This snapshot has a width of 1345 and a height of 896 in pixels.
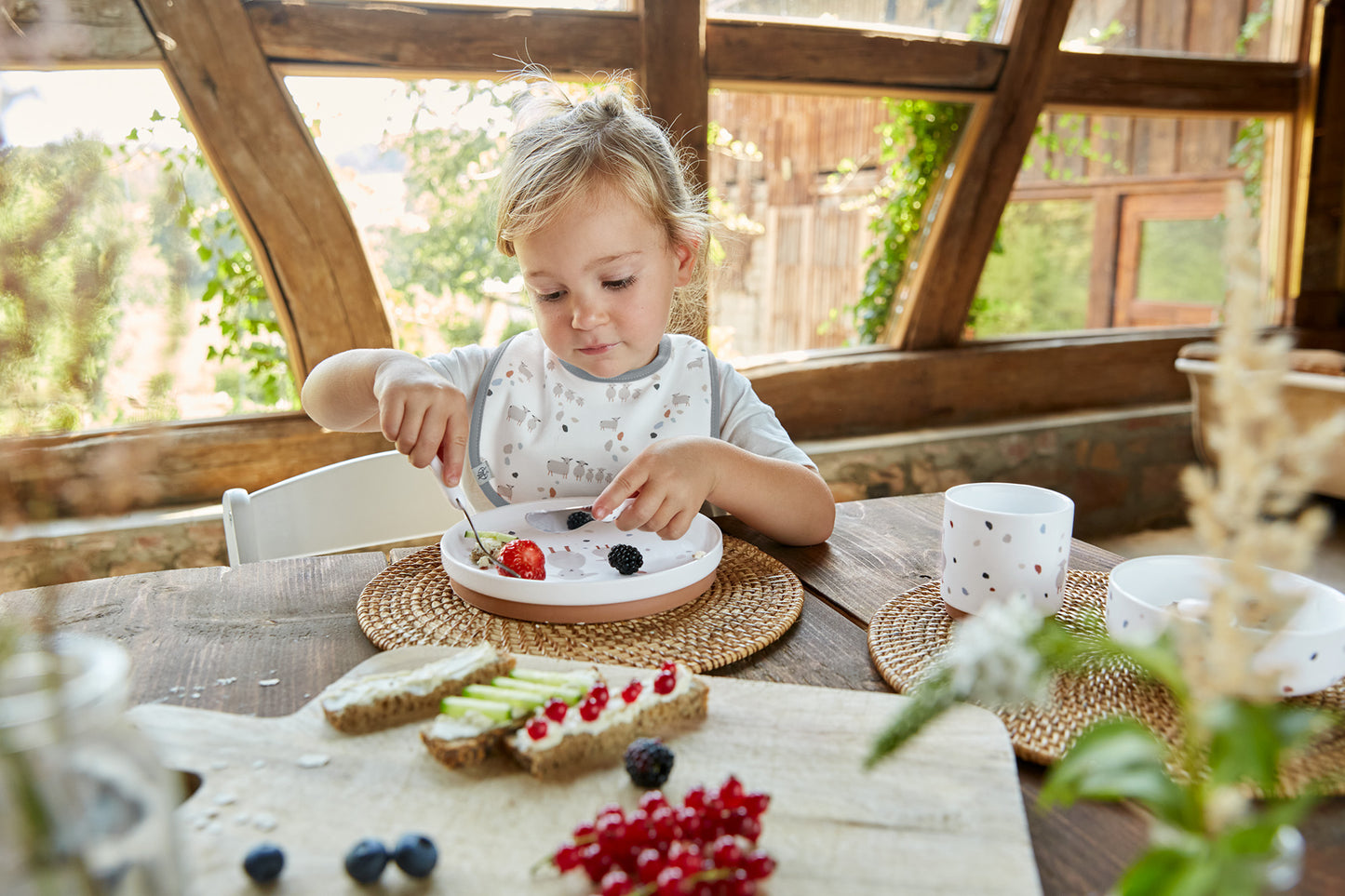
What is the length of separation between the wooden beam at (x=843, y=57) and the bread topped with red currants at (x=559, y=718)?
2387 millimetres

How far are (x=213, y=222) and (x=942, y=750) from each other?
244cm

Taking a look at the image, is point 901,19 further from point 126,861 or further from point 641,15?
point 126,861

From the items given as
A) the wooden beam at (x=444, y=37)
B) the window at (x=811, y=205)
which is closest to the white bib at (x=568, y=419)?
the wooden beam at (x=444, y=37)

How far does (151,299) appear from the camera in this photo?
0.33 metres

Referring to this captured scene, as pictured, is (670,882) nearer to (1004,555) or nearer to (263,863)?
(263,863)

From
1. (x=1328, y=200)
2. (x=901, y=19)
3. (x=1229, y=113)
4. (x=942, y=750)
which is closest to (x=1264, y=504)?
(x=942, y=750)

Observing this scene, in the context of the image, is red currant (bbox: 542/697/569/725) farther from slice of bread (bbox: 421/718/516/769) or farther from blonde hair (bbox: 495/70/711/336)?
blonde hair (bbox: 495/70/711/336)

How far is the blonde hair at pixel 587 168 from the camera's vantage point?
139 cm

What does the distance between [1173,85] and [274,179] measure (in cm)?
336

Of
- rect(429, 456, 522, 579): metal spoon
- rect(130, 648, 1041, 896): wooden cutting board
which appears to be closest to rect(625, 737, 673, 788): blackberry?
rect(130, 648, 1041, 896): wooden cutting board

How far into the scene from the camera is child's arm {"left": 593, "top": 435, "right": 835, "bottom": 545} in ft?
3.61

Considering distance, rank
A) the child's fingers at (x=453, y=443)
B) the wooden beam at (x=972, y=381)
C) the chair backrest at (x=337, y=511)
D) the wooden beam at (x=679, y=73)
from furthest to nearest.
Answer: the wooden beam at (x=972, y=381) → the wooden beam at (x=679, y=73) → the chair backrest at (x=337, y=511) → the child's fingers at (x=453, y=443)

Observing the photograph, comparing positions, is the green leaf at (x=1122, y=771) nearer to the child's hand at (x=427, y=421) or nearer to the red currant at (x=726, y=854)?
the red currant at (x=726, y=854)

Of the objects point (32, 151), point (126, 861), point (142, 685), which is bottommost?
point (142, 685)
